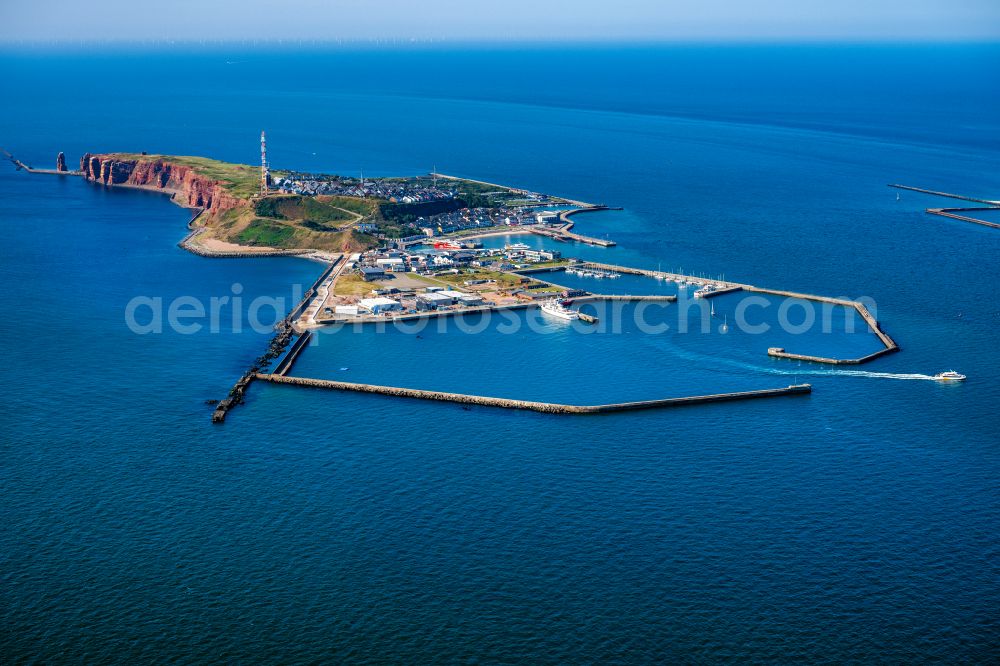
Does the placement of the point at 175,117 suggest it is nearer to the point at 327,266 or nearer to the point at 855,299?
the point at 327,266

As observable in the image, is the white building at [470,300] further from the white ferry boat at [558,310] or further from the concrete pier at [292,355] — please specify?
the concrete pier at [292,355]

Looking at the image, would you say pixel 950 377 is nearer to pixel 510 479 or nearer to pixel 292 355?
pixel 510 479

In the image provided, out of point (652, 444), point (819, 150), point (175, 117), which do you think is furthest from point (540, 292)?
point (175, 117)

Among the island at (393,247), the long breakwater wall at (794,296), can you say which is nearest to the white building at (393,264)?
the island at (393,247)

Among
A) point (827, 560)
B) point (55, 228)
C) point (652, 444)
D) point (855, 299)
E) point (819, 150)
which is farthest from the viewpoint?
Result: point (819, 150)

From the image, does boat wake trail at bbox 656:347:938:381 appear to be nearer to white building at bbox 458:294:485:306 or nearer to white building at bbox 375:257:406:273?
white building at bbox 458:294:485:306
